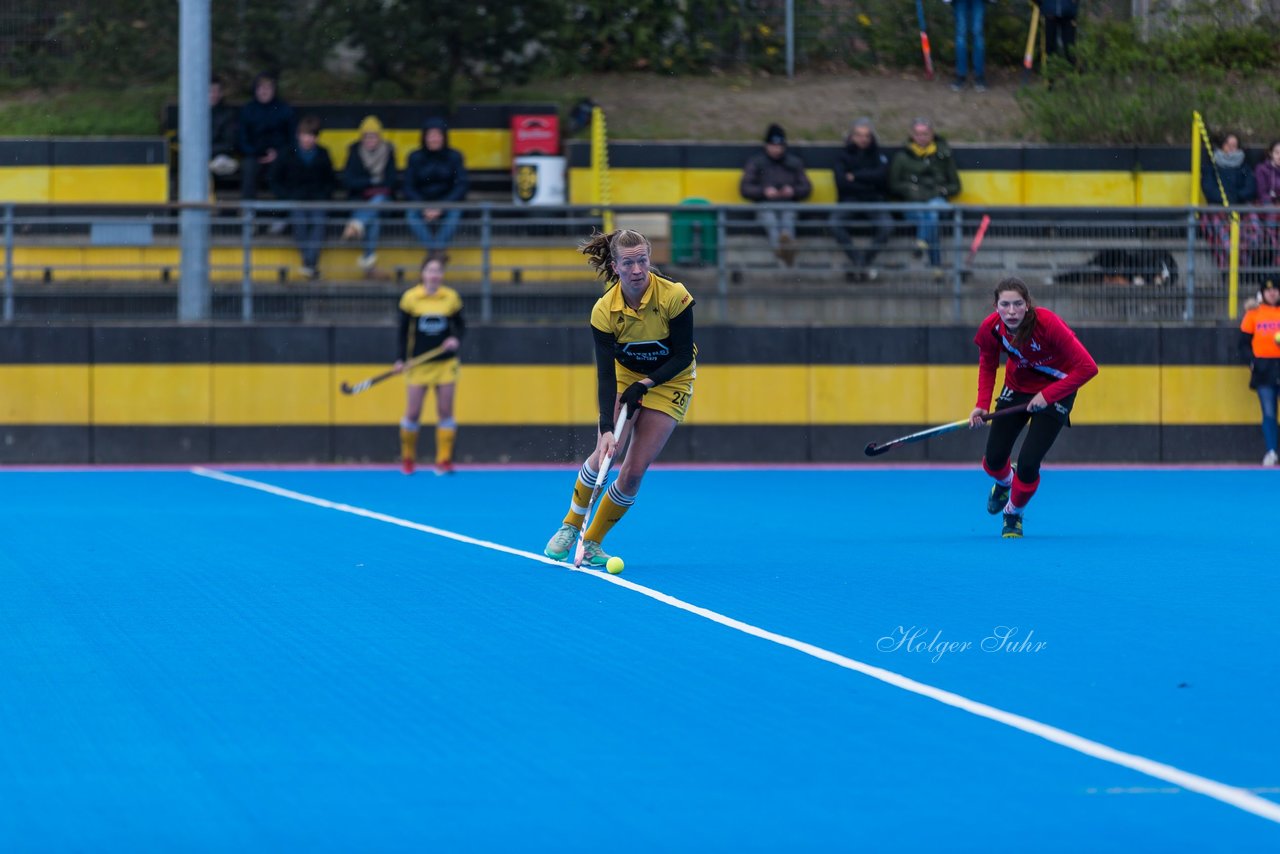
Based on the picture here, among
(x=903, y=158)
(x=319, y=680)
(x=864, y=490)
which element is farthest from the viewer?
(x=903, y=158)

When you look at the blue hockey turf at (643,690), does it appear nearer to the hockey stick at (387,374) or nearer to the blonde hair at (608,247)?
the blonde hair at (608,247)

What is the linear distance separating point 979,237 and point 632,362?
11.2 meters

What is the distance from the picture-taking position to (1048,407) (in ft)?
43.4

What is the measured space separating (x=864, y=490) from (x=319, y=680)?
11099mm

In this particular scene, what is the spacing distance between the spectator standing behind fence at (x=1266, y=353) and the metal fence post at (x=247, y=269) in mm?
10655

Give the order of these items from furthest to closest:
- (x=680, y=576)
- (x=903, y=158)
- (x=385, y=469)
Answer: (x=903, y=158), (x=385, y=469), (x=680, y=576)

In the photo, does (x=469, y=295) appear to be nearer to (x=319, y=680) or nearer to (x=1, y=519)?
(x=1, y=519)

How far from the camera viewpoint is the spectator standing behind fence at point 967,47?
94.6 ft

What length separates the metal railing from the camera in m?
21.7

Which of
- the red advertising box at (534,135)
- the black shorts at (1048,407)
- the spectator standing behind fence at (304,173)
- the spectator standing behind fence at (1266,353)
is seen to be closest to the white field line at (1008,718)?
the black shorts at (1048,407)

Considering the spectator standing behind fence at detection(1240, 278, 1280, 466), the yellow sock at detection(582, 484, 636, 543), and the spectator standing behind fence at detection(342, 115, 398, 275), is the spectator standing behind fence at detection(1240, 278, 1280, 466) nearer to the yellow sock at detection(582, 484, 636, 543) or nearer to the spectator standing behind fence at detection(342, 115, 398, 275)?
the spectator standing behind fence at detection(342, 115, 398, 275)

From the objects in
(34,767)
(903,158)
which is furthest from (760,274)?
(34,767)

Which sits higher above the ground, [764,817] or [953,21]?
[953,21]

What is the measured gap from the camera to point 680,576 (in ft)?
36.2
